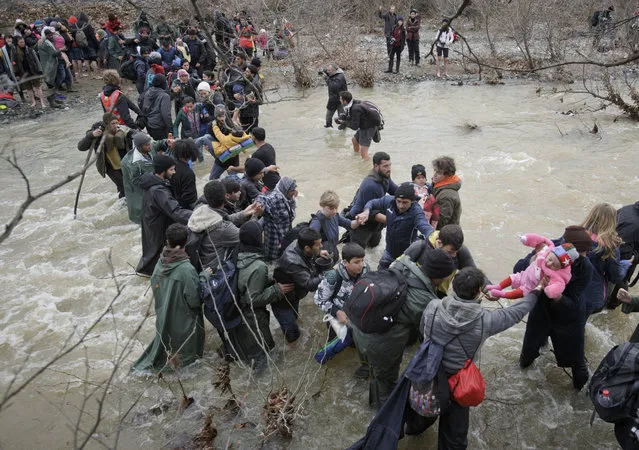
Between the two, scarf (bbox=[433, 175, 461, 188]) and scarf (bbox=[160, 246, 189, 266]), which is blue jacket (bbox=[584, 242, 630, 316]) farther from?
scarf (bbox=[160, 246, 189, 266])

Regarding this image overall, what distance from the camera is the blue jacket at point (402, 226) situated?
5008 mm

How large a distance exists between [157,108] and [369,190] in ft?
15.9

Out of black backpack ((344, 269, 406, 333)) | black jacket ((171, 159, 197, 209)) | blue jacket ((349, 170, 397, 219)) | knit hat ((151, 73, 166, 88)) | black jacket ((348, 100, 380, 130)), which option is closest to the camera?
black backpack ((344, 269, 406, 333))

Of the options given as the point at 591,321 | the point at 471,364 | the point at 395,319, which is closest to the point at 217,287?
the point at 395,319

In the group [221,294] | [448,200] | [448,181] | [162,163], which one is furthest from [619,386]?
[162,163]

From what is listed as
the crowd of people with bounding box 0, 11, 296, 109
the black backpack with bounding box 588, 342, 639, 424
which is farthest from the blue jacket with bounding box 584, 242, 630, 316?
the crowd of people with bounding box 0, 11, 296, 109

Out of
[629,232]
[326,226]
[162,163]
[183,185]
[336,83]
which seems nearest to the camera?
[629,232]

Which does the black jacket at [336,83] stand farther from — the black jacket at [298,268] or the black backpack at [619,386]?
the black backpack at [619,386]

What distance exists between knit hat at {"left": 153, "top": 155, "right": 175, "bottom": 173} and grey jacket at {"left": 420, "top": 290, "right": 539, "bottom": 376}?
3608 millimetres

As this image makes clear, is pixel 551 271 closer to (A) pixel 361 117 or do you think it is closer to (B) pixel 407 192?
(B) pixel 407 192

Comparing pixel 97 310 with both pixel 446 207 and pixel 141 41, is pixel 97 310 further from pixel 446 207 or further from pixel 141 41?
pixel 141 41

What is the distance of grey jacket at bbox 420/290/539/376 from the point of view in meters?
3.25

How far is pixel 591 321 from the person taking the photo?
5348mm

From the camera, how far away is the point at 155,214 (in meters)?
5.83
